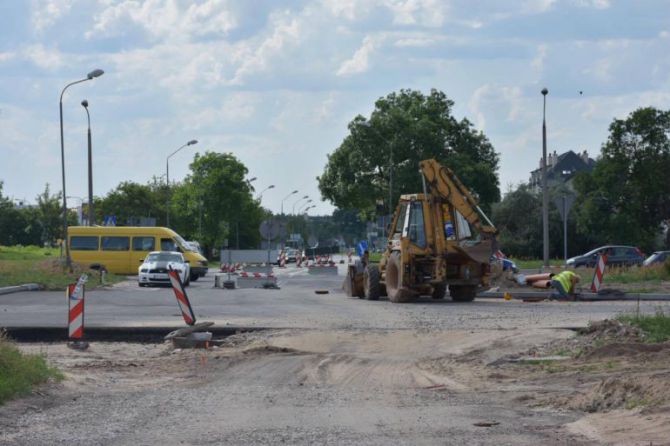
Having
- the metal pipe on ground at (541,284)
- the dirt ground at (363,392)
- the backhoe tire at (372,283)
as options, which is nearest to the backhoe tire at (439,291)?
the backhoe tire at (372,283)

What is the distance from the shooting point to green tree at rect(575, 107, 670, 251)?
254 ft

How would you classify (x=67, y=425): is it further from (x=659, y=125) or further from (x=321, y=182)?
(x=321, y=182)

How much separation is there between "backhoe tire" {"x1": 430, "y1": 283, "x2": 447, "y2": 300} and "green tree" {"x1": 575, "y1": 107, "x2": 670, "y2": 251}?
1934 inches

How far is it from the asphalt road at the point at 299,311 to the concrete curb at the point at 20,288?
2.14ft

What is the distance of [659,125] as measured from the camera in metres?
78.9

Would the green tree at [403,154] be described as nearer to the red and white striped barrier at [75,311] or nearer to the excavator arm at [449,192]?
the excavator arm at [449,192]

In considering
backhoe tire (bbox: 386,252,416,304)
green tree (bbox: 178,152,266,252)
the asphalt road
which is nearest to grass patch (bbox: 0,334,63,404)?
the asphalt road

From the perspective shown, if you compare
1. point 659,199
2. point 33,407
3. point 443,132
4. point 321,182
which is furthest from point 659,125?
point 33,407

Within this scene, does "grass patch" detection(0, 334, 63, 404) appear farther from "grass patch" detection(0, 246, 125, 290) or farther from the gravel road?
"grass patch" detection(0, 246, 125, 290)

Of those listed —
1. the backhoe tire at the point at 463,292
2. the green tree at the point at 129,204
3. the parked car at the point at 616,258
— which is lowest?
the backhoe tire at the point at 463,292

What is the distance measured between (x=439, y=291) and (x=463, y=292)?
69cm

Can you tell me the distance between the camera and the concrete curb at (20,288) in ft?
111

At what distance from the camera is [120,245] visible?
51.0 meters

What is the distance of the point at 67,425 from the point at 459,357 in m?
6.76
